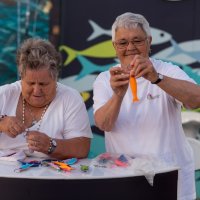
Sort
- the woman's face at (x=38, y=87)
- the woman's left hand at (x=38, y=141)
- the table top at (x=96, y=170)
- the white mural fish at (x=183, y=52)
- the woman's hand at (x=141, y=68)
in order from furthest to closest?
1. the white mural fish at (x=183, y=52)
2. the woman's face at (x=38, y=87)
3. the woman's left hand at (x=38, y=141)
4. the woman's hand at (x=141, y=68)
5. the table top at (x=96, y=170)

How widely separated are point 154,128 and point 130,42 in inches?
16.7

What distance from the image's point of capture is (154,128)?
2.23 meters

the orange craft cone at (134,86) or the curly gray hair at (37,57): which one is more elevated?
the curly gray hair at (37,57)

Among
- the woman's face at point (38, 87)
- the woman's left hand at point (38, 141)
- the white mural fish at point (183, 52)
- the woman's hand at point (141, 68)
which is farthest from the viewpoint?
the white mural fish at point (183, 52)

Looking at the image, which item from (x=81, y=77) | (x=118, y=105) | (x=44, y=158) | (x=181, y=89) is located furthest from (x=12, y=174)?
(x=81, y=77)

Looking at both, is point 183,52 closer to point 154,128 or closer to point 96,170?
point 154,128

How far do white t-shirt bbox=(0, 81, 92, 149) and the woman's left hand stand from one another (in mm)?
139

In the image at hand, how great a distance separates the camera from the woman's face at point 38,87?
2279 mm

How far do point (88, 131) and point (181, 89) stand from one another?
56 centimetres

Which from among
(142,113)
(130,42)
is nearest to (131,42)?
(130,42)

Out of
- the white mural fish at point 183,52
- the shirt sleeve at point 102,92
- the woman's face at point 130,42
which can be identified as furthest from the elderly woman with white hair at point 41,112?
the white mural fish at point 183,52

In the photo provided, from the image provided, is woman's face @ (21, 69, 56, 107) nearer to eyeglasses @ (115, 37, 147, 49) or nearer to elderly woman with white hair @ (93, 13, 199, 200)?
elderly woman with white hair @ (93, 13, 199, 200)

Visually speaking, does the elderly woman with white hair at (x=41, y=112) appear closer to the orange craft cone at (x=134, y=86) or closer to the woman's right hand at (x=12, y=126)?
the woman's right hand at (x=12, y=126)

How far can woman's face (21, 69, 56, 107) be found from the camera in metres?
2.28
